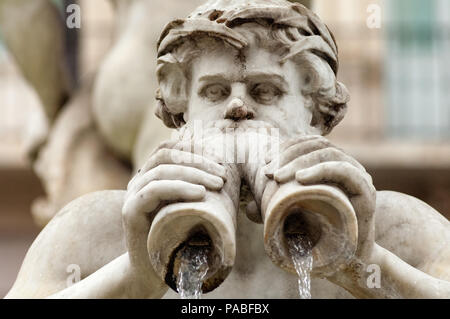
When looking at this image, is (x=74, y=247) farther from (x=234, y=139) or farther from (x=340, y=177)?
(x=340, y=177)

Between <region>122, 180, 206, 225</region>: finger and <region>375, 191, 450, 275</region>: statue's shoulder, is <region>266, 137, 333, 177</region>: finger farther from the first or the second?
<region>375, 191, 450, 275</region>: statue's shoulder

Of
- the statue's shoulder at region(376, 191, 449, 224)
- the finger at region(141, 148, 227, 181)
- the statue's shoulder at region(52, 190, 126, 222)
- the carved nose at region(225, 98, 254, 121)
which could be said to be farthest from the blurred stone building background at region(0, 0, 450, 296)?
the finger at region(141, 148, 227, 181)

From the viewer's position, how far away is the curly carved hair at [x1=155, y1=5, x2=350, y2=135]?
109 inches

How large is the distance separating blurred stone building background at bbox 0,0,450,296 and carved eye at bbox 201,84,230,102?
4.54 metres

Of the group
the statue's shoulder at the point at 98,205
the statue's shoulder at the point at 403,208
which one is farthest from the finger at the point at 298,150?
the statue's shoulder at the point at 98,205

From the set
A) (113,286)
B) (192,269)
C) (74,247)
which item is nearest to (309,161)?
(192,269)

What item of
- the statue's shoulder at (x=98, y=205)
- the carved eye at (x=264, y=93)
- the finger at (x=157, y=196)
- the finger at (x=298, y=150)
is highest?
the carved eye at (x=264, y=93)

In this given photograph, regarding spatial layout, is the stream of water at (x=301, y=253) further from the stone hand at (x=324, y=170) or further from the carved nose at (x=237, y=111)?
the carved nose at (x=237, y=111)

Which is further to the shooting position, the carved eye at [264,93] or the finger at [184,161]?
the carved eye at [264,93]

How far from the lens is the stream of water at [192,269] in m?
2.43

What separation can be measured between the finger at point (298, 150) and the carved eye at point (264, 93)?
0.38 metres

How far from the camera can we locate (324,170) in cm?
236

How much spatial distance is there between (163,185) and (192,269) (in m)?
0.16
